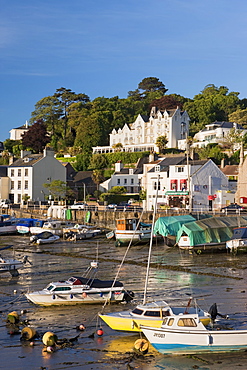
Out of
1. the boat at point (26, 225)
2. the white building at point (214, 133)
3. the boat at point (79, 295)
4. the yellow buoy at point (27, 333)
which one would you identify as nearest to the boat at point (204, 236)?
the boat at point (79, 295)

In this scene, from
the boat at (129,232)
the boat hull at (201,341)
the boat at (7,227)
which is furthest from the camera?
the boat at (7,227)

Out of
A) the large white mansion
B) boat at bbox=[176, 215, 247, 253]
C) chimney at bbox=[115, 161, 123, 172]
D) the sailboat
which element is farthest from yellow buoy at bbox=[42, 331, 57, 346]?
the large white mansion

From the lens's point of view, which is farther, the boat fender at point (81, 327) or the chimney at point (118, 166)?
the chimney at point (118, 166)

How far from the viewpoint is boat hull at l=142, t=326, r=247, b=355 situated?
61.2ft

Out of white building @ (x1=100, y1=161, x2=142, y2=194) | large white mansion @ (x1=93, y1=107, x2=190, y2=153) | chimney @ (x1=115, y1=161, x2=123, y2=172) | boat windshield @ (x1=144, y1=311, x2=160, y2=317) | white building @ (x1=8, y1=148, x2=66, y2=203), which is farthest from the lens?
large white mansion @ (x1=93, y1=107, x2=190, y2=153)

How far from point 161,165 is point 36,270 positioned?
4299cm

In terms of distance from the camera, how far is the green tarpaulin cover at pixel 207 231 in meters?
45.3

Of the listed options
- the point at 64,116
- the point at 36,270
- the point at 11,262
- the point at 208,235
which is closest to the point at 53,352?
the point at 11,262

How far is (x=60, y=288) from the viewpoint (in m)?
26.3

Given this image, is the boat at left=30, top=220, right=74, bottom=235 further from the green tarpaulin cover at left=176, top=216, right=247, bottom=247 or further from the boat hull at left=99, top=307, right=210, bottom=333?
the boat hull at left=99, top=307, right=210, bottom=333

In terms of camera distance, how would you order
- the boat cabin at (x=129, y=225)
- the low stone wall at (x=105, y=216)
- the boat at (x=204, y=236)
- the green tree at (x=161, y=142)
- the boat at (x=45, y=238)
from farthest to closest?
the green tree at (x=161, y=142) < the low stone wall at (x=105, y=216) < the boat at (x=45, y=238) < the boat cabin at (x=129, y=225) < the boat at (x=204, y=236)

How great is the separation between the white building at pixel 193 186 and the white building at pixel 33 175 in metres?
22.0

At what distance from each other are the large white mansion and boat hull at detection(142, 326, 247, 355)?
320 ft

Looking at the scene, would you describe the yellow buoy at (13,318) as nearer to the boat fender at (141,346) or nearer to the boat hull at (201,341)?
the boat fender at (141,346)
